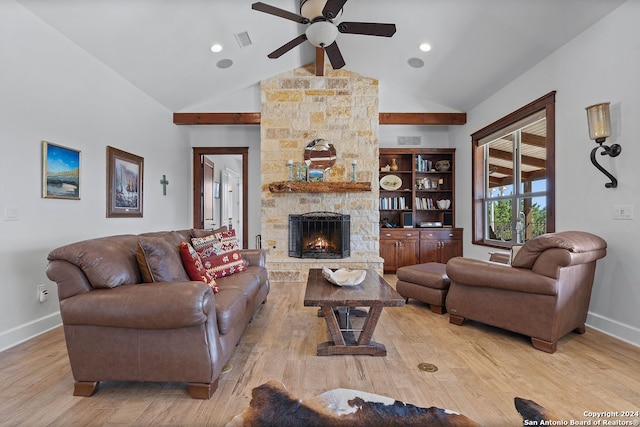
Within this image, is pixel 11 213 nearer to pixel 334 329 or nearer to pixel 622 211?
pixel 334 329

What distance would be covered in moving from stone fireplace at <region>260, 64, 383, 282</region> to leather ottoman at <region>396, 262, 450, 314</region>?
1.43 m

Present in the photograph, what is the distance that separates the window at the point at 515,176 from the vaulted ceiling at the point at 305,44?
589 mm

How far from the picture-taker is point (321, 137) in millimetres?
4895

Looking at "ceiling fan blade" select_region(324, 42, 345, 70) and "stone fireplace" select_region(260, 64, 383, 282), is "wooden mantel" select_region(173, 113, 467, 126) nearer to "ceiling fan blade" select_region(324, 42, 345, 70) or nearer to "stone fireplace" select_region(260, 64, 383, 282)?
"stone fireplace" select_region(260, 64, 383, 282)

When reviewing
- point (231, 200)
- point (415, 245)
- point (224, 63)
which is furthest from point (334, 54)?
point (231, 200)

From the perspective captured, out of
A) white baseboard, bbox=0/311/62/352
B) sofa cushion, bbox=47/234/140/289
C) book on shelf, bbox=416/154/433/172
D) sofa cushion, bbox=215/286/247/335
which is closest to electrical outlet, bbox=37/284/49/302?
white baseboard, bbox=0/311/62/352

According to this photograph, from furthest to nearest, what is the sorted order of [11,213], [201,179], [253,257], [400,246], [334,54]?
[201,179], [400,246], [253,257], [334,54], [11,213]

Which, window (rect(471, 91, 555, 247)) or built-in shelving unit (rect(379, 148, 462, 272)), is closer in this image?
window (rect(471, 91, 555, 247))

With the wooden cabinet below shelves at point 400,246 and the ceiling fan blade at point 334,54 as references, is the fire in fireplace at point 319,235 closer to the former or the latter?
the wooden cabinet below shelves at point 400,246

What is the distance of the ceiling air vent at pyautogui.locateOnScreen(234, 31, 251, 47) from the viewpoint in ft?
12.1

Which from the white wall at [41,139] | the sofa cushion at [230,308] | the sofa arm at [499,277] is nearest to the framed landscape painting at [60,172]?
Answer: the white wall at [41,139]

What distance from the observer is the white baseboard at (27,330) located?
2.30 metres

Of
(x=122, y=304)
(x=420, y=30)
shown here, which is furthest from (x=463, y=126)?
(x=122, y=304)

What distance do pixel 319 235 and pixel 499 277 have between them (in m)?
2.88
